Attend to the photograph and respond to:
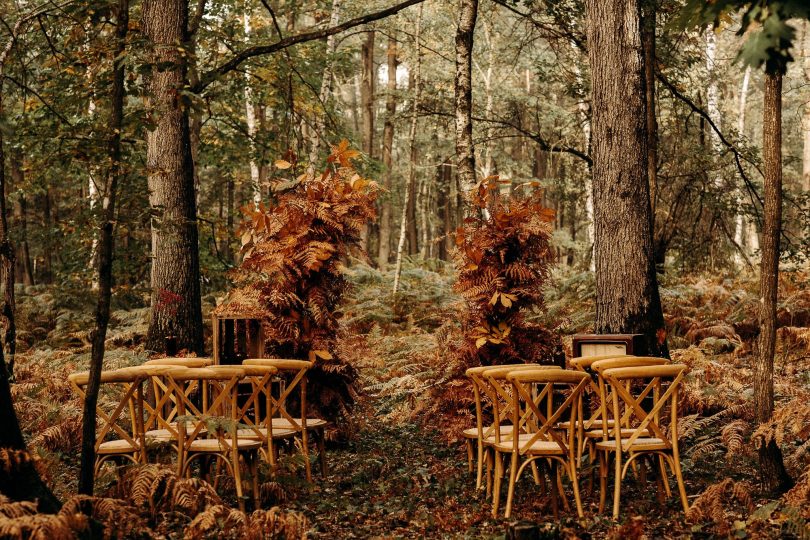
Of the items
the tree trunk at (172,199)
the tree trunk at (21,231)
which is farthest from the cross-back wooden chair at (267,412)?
the tree trunk at (21,231)

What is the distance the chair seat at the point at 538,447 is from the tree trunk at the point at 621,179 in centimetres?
229

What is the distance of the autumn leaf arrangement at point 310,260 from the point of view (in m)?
8.77

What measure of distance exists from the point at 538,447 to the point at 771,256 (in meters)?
2.39

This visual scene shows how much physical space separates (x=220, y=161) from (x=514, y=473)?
1417 cm

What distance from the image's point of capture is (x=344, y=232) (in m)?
8.96

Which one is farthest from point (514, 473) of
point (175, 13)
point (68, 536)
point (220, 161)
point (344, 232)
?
point (220, 161)

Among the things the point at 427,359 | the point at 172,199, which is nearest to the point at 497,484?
the point at 172,199

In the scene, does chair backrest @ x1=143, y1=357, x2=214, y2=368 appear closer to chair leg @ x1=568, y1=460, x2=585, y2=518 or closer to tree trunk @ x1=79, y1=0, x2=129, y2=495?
tree trunk @ x1=79, y1=0, x2=129, y2=495

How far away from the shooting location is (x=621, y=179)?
8.41 m

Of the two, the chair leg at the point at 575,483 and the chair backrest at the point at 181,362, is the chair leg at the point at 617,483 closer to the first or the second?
the chair leg at the point at 575,483

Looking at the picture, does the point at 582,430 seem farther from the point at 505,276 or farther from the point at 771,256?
the point at 505,276

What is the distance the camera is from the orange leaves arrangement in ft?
28.2

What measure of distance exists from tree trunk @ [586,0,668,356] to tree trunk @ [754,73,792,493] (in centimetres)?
158

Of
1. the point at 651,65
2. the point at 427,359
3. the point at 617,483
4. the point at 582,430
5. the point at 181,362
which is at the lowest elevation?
the point at 617,483
